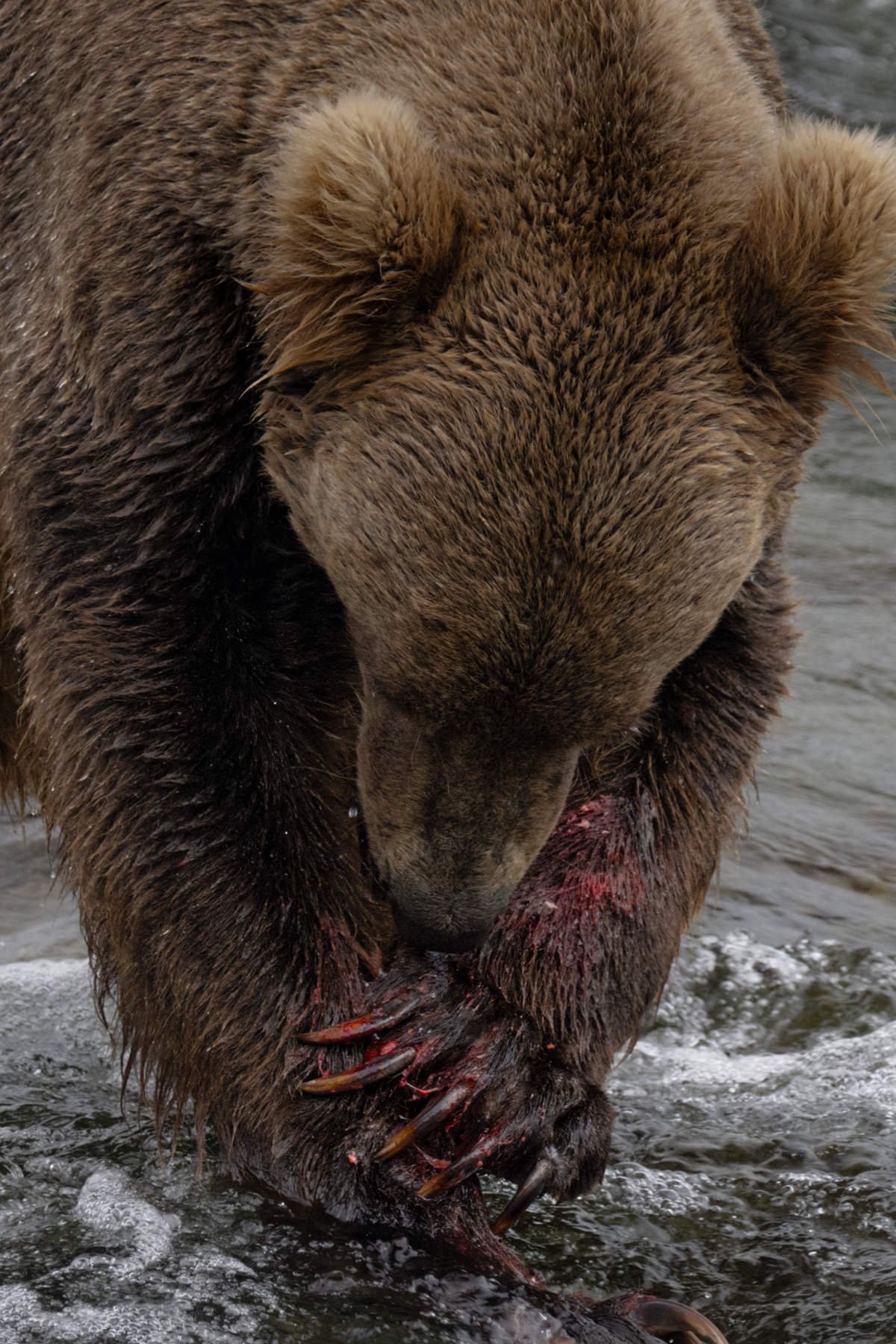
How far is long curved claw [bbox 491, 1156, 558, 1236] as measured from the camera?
4695 millimetres

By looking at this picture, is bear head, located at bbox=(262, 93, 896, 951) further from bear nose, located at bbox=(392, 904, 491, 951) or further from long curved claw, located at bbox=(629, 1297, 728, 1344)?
long curved claw, located at bbox=(629, 1297, 728, 1344)

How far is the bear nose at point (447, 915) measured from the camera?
4227 millimetres

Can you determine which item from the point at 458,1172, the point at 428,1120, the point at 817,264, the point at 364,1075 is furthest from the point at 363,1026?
the point at 817,264

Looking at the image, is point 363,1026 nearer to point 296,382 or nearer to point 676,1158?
point 676,1158

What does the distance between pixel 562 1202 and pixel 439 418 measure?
2133 millimetres

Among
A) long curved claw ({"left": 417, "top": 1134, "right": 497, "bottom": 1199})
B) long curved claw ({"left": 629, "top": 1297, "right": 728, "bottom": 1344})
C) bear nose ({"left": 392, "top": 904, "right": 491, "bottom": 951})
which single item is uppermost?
bear nose ({"left": 392, "top": 904, "right": 491, "bottom": 951})

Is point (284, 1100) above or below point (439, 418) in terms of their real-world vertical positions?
below

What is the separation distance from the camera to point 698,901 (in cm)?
562

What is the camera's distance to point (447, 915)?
423 cm

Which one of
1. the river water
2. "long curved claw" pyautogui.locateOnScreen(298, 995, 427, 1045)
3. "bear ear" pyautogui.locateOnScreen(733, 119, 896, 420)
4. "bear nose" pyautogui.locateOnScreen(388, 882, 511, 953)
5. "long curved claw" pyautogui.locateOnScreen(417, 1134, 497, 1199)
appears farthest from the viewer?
"long curved claw" pyautogui.locateOnScreen(298, 995, 427, 1045)

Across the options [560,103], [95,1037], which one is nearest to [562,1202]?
[95,1037]

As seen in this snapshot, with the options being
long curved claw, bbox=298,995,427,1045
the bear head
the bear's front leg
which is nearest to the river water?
the bear's front leg

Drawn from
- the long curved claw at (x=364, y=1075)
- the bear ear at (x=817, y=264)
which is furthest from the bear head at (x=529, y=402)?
the long curved claw at (x=364, y=1075)

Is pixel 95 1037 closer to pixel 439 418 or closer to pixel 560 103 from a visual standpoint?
pixel 439 418
